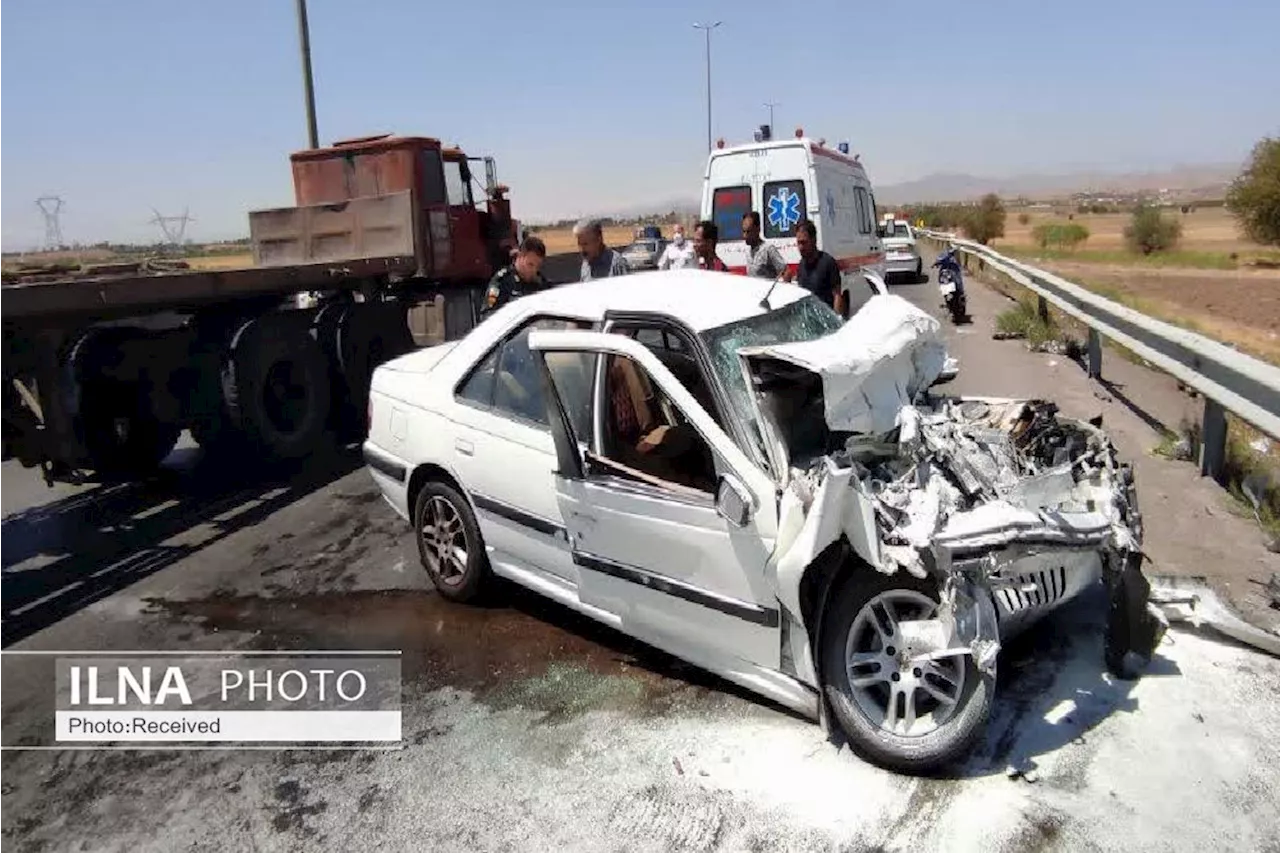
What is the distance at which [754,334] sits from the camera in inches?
165

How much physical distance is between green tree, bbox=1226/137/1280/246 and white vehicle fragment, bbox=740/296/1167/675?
41.1 metres

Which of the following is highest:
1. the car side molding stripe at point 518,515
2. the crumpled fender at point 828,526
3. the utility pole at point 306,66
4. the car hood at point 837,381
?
the utility pole at point 306,66

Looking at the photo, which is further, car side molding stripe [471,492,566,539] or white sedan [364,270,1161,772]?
car side molding stripe [471,492,566,539]

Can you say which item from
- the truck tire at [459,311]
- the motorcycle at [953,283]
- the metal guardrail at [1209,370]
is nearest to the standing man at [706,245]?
the metal guardrail at [1209,370]

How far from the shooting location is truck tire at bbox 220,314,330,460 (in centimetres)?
812

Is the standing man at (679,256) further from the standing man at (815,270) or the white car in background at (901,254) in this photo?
the white car in background at (901,254)

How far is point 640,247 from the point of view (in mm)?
25469

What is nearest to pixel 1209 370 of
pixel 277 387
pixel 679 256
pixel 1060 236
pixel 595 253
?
pixel 595 253

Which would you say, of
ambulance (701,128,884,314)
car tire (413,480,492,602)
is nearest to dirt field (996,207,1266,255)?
ambulance (701,128,884,314)

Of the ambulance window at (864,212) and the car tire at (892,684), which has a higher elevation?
the ambulance window at (864,212)

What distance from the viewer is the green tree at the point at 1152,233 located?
144 ft

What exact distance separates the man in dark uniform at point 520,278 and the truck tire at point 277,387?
98.8 inches

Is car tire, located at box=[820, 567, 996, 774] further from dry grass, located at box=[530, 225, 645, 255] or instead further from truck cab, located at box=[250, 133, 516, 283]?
dry grass, located at box=[530, 225, 645, 255]

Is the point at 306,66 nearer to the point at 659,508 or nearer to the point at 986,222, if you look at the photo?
the point at 659,508
